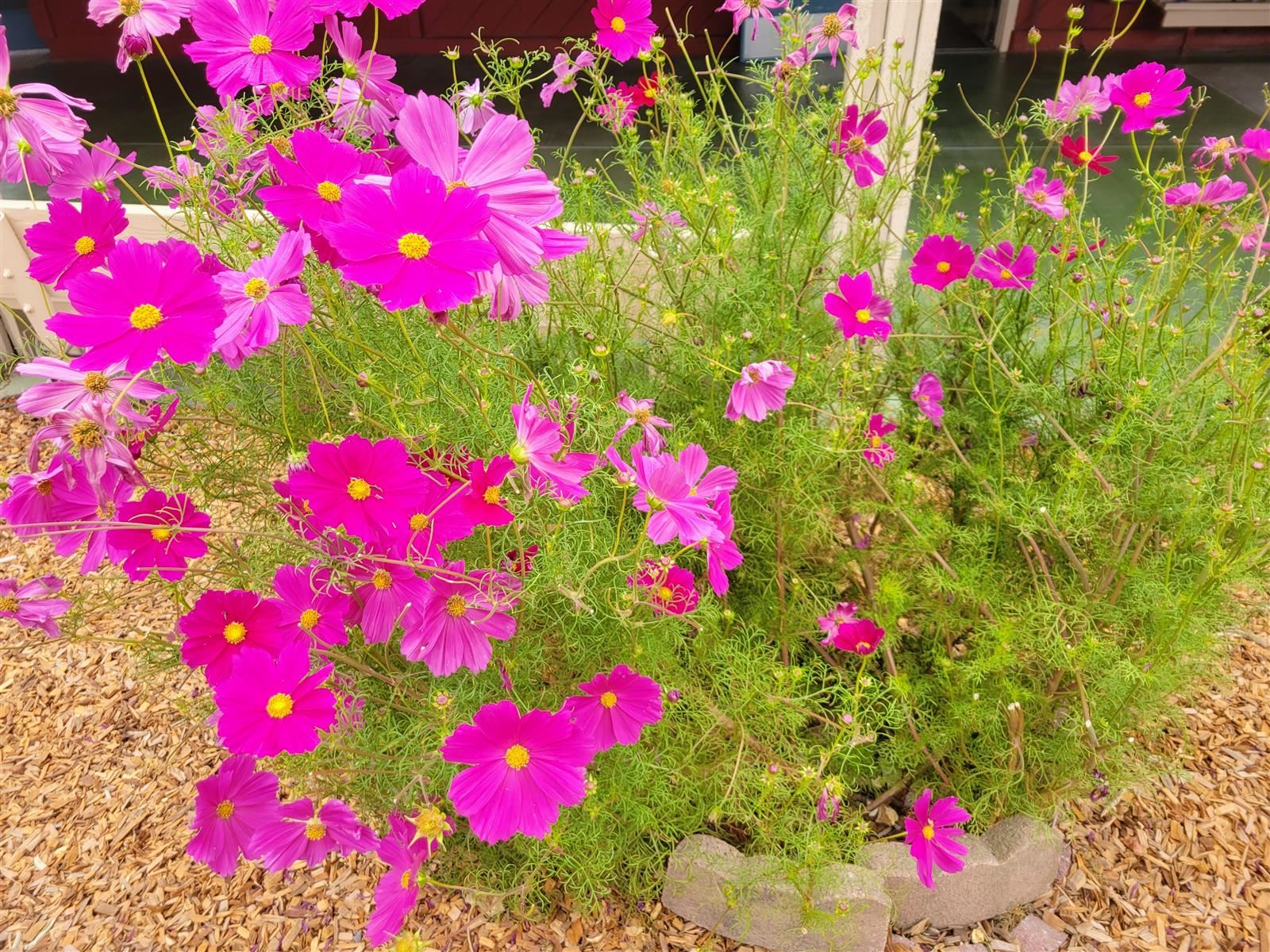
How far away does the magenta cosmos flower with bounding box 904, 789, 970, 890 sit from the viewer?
124cm

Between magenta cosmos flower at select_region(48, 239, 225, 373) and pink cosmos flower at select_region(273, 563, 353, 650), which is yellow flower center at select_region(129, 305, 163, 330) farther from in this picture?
pink cosmos flower at select_region(273, 563, 353, 650)

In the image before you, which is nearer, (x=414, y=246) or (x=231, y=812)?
(x=414, y=246)

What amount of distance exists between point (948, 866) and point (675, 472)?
2.38 feet

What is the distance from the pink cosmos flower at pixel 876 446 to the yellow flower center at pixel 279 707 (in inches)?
31.1

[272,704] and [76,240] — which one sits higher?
[76,240]

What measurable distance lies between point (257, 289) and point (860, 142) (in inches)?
36.7

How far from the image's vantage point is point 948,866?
1.25 metres

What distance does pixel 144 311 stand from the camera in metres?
0.72

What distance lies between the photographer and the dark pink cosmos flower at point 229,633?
2.92 ft

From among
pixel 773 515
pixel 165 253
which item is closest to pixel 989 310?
pixel 773 515

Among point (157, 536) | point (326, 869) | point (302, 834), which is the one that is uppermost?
point (157, 536)

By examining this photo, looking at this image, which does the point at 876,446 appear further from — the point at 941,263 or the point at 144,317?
the point at 144,317

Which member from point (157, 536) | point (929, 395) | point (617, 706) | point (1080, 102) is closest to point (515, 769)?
point (617, 706)

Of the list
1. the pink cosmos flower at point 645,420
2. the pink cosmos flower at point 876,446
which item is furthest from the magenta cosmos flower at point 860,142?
the pink cosmos flower at point 645,420
